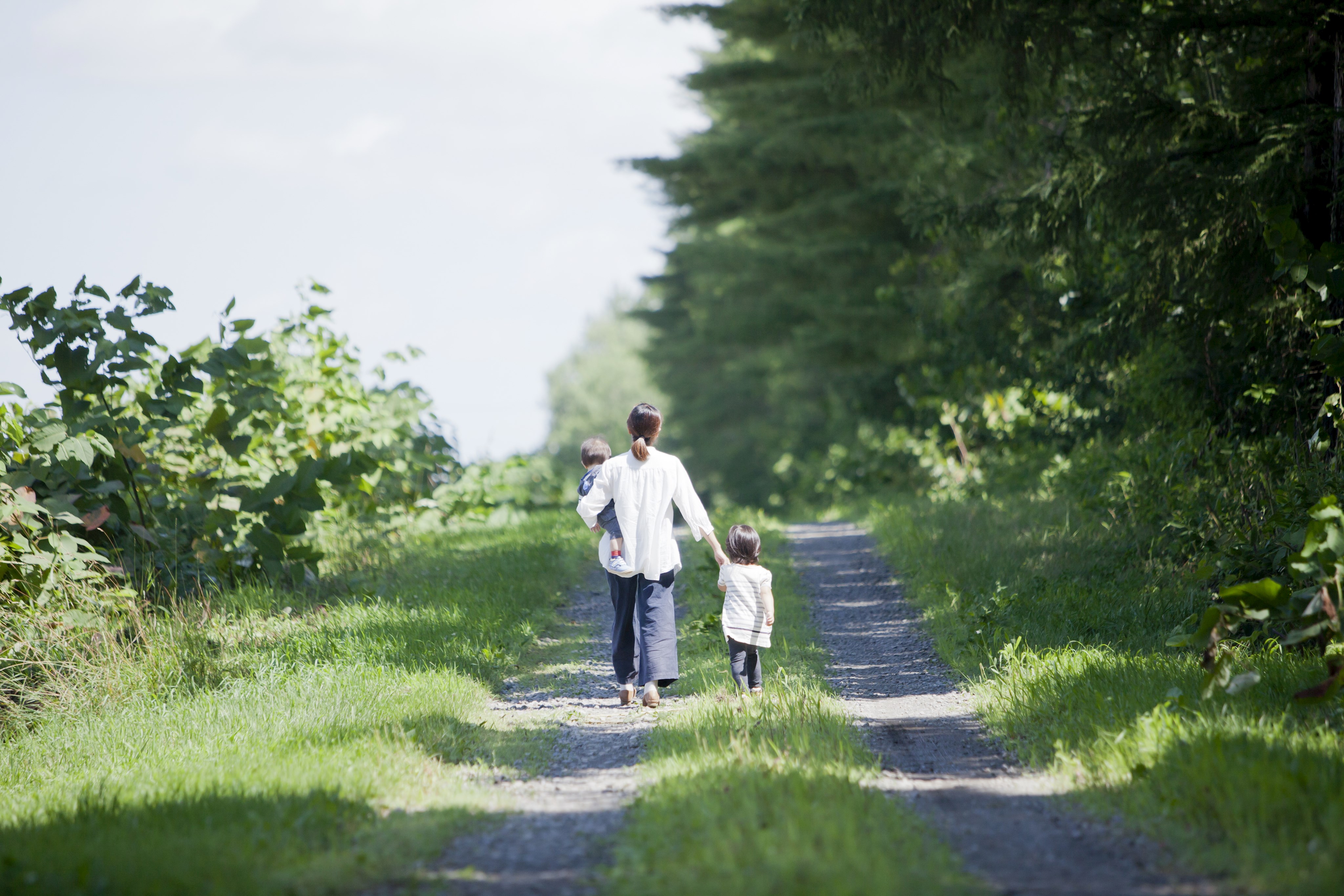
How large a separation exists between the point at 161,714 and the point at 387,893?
124 inches

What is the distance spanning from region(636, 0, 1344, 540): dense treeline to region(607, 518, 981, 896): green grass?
3.55 meters

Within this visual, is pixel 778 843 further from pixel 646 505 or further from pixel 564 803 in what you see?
pixel 646 505

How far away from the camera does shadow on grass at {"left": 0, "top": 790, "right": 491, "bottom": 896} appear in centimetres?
339

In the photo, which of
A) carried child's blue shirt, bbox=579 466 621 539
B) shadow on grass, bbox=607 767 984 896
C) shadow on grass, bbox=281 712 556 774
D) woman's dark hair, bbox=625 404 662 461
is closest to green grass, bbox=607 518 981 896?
shadow on grass, bbox=607 767 984 896

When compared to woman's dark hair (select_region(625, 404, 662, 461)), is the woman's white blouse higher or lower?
lower

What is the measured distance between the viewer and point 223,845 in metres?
3.68

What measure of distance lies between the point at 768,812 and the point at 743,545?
2050mm

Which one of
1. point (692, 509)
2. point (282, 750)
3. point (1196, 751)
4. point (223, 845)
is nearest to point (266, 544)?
point (282, 750)

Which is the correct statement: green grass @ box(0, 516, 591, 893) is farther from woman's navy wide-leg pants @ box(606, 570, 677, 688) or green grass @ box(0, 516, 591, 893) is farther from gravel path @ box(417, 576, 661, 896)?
woman's navy wide-leg pants @ box(606, 570, 677, 688)

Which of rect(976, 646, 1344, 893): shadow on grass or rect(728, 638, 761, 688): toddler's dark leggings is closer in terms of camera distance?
rect(976, 646, 1344, 893): shadow on grass

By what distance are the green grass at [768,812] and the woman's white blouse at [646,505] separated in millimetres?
877

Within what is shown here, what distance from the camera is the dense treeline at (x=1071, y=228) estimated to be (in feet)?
23.7

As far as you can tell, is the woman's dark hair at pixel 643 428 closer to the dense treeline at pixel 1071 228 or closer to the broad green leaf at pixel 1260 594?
the broad green leaf at pixel 1260 594

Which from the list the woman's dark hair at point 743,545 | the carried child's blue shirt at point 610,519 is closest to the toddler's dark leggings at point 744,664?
the woman's dark hair at point 743,545
